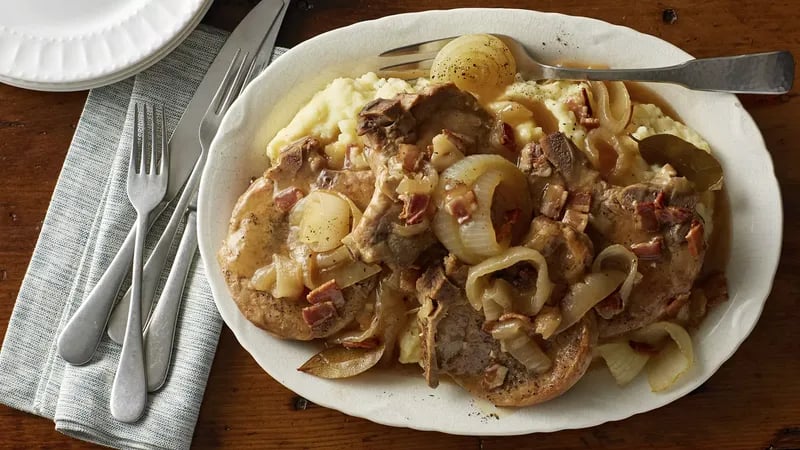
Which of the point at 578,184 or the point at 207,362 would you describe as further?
the point at 207,362

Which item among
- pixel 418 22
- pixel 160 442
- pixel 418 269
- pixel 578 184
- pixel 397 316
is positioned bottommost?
pixel 160 442

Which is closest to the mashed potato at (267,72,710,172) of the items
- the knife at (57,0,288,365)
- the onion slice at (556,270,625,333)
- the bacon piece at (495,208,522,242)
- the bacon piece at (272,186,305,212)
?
the bacon piece at (272,186,305,212)

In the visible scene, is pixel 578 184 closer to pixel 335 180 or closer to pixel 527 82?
pixel 527 82

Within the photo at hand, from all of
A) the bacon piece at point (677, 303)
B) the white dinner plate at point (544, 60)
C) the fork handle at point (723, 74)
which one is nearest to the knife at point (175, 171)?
the white dinner plate at point (544, 60)

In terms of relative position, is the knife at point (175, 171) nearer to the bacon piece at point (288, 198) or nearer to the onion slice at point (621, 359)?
the bacon piece at point (288, 198)

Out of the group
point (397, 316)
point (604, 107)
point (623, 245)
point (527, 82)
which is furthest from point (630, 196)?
point (397, 316)

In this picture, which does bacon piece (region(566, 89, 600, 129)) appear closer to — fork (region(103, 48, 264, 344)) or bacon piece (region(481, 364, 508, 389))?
bacon piece (region(481, 364, 508, 389))
